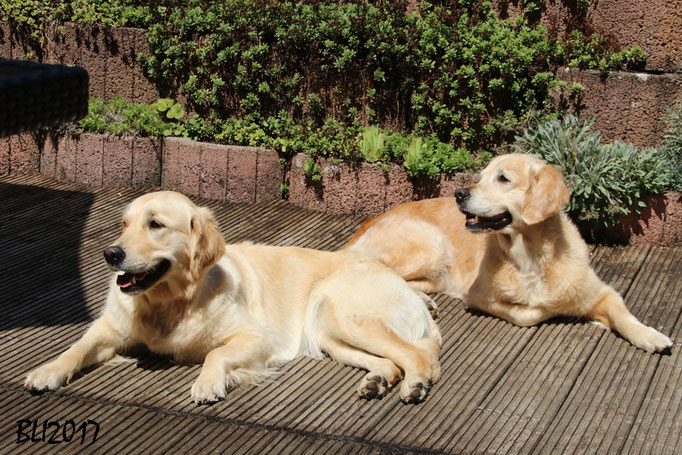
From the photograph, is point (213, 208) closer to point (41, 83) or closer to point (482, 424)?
point (482, 424)

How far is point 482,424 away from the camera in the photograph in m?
3.78

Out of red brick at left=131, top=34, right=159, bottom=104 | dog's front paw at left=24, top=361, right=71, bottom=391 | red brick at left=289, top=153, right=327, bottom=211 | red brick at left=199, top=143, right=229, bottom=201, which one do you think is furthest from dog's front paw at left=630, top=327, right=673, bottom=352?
red brick at left=131, top=34, right=159, bottom=104

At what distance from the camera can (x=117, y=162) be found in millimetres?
7059

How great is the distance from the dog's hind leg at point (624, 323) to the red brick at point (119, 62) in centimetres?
484

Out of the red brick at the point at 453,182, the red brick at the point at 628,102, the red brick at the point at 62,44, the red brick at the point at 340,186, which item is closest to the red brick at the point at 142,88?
the red brick at the point at 62,44

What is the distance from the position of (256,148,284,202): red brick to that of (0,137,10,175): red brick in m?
2.47

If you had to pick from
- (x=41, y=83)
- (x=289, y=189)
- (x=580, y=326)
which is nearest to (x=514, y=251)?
(x=580, y=326)

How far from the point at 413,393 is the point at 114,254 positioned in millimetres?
1593

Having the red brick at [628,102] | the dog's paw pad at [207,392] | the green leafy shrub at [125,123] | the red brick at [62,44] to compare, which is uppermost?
the red brick at [628,102]

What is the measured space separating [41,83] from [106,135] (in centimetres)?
454

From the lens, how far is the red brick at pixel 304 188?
675 centimetres

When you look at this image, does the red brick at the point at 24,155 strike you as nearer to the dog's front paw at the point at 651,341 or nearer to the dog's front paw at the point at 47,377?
the dog's front paw at the point at 47,377

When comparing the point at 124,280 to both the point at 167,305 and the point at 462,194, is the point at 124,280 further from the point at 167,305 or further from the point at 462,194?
the point at 462,194

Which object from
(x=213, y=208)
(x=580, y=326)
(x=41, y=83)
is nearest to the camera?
(x=41, y=83)
